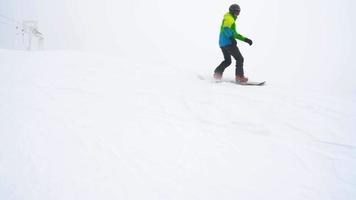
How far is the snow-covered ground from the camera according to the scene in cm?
334

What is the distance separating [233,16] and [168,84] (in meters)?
2.33

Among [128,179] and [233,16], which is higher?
[233,16]

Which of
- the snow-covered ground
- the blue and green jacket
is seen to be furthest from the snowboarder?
the snow-covered ground

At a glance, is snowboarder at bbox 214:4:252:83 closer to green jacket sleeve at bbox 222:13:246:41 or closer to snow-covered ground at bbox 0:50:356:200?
green jacket sleeve at bbox 222:13:246:41

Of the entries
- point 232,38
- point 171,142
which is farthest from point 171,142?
point 232,38

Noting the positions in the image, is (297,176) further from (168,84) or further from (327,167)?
(168,84)

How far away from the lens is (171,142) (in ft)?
14.1

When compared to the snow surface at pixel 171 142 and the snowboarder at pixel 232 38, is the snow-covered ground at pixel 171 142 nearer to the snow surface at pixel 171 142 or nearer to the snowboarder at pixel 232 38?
the snow surface at pixel 171 142

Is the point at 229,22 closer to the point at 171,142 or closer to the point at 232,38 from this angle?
the point at 232,38

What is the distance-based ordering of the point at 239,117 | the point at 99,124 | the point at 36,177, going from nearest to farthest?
the point at 36,177 < the point at 99,124 < the point at 239,117

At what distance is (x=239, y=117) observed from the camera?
5402mm

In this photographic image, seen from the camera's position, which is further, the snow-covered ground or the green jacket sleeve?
the green jacket sleeve

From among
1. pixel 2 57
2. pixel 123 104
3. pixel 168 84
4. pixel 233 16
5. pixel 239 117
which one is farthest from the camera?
pixel 2 57

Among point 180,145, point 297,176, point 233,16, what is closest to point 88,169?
point 180,145
